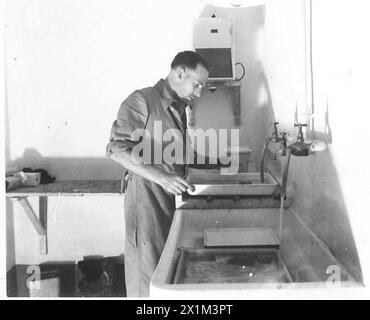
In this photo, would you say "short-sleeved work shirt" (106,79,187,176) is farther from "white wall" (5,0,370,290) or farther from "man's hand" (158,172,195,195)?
"white wall" (5,0,370,290)

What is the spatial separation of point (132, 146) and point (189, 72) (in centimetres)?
39

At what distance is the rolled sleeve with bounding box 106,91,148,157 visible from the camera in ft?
4.61

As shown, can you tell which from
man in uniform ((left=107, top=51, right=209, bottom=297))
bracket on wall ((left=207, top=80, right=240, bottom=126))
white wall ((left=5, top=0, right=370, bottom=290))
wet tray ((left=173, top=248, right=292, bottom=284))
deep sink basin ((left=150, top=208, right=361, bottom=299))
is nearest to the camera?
deep sink basin ((left=150, top=208, right=361, bottom=299))

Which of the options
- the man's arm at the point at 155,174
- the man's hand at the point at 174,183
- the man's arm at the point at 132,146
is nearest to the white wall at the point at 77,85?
the man's arm at the point at 132,146

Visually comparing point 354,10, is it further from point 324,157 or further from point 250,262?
point 250,262

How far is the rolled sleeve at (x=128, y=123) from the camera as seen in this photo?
4.61 ft

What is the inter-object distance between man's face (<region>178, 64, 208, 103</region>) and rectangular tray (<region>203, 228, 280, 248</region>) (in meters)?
0.58

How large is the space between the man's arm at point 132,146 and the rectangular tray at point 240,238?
0.18m

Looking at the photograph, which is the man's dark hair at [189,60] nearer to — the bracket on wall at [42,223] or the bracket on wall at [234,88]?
the bracket on wall at [234,88]

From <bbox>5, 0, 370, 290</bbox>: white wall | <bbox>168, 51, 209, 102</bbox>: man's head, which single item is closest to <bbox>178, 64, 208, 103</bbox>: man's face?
<bbox>168, 51, 209, 102</bbox>: man's head

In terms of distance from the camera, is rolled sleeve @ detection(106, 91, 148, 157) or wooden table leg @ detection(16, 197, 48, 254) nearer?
rolled sleeve @ detection(106, 91, 148, 157)

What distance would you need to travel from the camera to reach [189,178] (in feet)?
6.31

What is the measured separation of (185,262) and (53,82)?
203cm

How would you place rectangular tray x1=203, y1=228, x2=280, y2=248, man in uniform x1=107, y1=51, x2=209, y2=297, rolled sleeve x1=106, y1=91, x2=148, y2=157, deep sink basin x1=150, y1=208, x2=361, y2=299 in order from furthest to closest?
man in uniform x1=107, y1=51, x2=209, y2=297, rolled sleeve x1=106, y1=91, x2=148, y2=157, rectangular tray x1=203, y1=228, x2=280, y2=248, deep sink basin x1=150, y1=208, x2=361, y2=299
